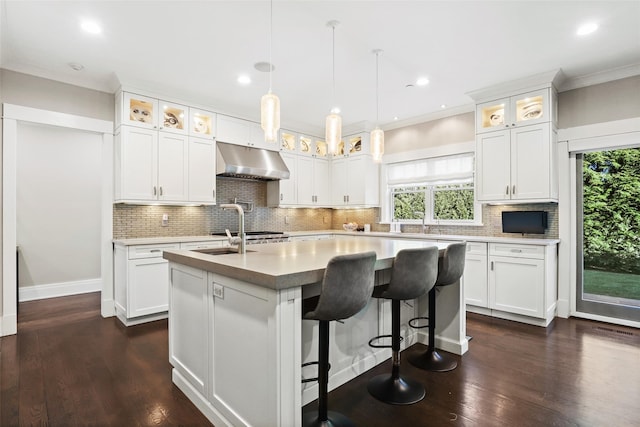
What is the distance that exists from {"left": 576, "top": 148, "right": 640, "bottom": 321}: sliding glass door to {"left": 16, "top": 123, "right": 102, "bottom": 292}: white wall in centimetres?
699

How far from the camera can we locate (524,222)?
413 centimetres

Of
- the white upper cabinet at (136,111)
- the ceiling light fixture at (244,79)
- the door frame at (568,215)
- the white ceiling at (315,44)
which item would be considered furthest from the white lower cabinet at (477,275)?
the white upper cabinet at (136,111)

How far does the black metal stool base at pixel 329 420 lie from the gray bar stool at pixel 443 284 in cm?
95

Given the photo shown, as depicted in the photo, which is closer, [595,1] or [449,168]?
[595,1]

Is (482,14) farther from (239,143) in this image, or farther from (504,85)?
(239,143)

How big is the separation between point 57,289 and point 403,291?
5.44 m

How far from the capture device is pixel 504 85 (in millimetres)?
3996

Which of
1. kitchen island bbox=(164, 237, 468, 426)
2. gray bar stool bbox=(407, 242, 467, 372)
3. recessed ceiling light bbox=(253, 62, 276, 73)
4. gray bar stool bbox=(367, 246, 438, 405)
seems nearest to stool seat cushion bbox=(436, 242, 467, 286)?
gray bar stool bbox=(407, 242, 467, 372)

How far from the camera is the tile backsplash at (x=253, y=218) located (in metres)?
4.19

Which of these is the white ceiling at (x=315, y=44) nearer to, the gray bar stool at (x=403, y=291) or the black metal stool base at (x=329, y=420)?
the gray bar stool at (x=403, y=291)

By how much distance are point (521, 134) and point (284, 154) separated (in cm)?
344

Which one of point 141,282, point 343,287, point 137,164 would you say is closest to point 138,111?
point 137,164

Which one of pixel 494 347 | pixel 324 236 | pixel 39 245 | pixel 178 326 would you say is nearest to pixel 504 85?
pixel 494 347

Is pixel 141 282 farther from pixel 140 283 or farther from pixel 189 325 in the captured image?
pixel 189 325
